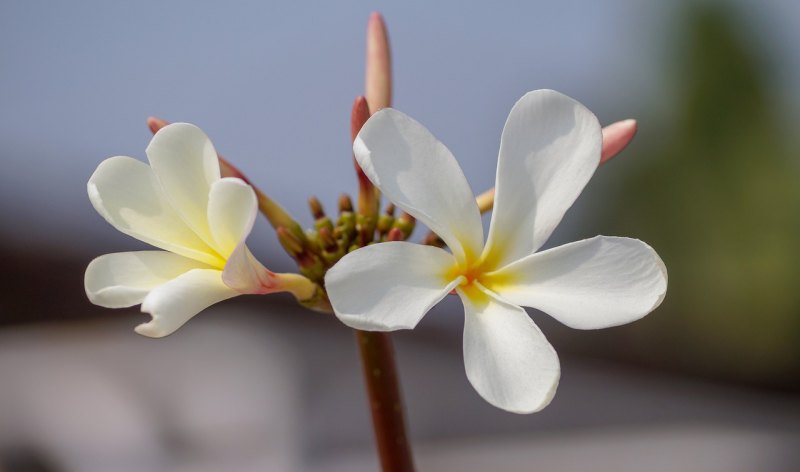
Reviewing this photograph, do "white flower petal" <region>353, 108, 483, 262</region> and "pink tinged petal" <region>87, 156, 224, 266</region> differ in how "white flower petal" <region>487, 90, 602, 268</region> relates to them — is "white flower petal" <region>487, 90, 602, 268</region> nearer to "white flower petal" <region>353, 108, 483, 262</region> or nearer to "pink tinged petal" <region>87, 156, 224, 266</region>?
"white flower petal" <region>353, 108, 483, 262</region>

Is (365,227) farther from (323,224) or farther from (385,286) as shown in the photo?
(385,286)

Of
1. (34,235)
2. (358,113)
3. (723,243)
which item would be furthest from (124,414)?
(723,243)

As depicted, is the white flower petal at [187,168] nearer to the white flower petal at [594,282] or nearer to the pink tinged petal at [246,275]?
the pink tinged petal at [246,275]

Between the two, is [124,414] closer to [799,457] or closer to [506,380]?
[799,457]

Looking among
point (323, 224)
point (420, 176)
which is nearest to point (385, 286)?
point (420, 176)

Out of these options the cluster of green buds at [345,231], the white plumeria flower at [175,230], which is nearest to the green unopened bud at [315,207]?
the cluster of green buds at [345,231]
